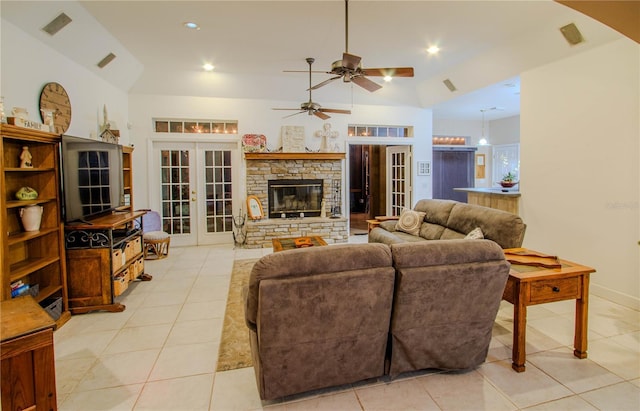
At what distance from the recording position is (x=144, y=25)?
3.94 m

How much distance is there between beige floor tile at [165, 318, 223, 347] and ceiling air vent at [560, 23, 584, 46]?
467 centimetres

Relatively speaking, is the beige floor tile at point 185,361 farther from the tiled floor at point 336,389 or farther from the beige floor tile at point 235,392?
the beige floor tile at point 235,392

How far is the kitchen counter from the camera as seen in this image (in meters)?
4.76

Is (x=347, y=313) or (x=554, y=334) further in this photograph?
(x=554, y=334)

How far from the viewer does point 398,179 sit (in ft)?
25.2

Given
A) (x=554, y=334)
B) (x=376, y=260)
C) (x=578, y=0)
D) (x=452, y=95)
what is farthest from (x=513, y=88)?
(x=376, y=260)

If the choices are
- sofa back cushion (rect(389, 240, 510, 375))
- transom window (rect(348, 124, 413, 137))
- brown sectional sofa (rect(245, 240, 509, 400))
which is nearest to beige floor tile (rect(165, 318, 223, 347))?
brown sectional sofa (rect(245, 240, 509, 400))

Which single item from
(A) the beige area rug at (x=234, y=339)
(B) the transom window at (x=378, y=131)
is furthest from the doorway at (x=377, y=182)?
(A) the beige area rug at (x=234, y=339)

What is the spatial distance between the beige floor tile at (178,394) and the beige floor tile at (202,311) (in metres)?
0.99

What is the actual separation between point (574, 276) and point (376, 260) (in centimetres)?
152

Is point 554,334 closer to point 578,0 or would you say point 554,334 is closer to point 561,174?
point 561,174

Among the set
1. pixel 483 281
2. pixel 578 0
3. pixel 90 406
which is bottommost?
pixel 90 406

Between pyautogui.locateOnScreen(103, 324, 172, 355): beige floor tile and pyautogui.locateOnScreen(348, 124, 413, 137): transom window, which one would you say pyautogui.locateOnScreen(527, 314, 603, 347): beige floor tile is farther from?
pyautogui.locateOnScreen(348, 124, 413, 137): transom window

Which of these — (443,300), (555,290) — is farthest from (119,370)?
(555,290)
